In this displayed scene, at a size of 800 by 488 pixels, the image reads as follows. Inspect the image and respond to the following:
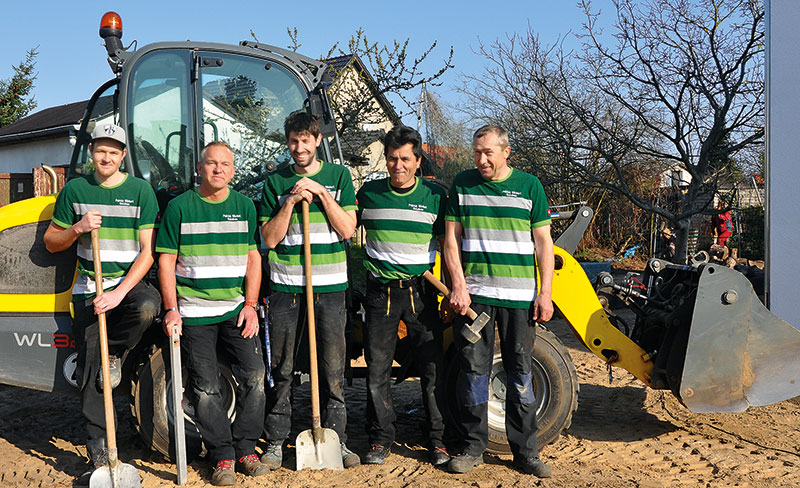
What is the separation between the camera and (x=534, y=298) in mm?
4250

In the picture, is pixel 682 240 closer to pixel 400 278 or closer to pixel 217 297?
pixel 400 278

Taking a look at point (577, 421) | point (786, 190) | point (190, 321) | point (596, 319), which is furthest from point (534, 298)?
point (786, 190)

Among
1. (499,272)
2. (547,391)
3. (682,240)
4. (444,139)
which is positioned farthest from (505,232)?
(444,139)

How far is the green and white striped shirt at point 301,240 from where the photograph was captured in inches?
167

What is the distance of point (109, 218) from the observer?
410 centimetres

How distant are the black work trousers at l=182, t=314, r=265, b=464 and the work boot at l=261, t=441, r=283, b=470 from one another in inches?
3.8

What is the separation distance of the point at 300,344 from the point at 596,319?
198cm

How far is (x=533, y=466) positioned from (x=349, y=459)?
1.12 meters

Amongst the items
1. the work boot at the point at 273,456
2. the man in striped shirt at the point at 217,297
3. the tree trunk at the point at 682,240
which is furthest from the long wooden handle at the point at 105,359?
the tree trunk at the point at 682,240

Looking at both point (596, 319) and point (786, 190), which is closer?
point (596, 319)

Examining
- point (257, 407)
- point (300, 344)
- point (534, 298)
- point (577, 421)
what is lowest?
point (577, 421)

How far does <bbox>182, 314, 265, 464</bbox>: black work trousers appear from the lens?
4.20m

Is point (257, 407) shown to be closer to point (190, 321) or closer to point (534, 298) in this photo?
point (190, 321)

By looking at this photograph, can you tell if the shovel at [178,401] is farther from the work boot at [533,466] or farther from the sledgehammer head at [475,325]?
the work boot at [533,466]
